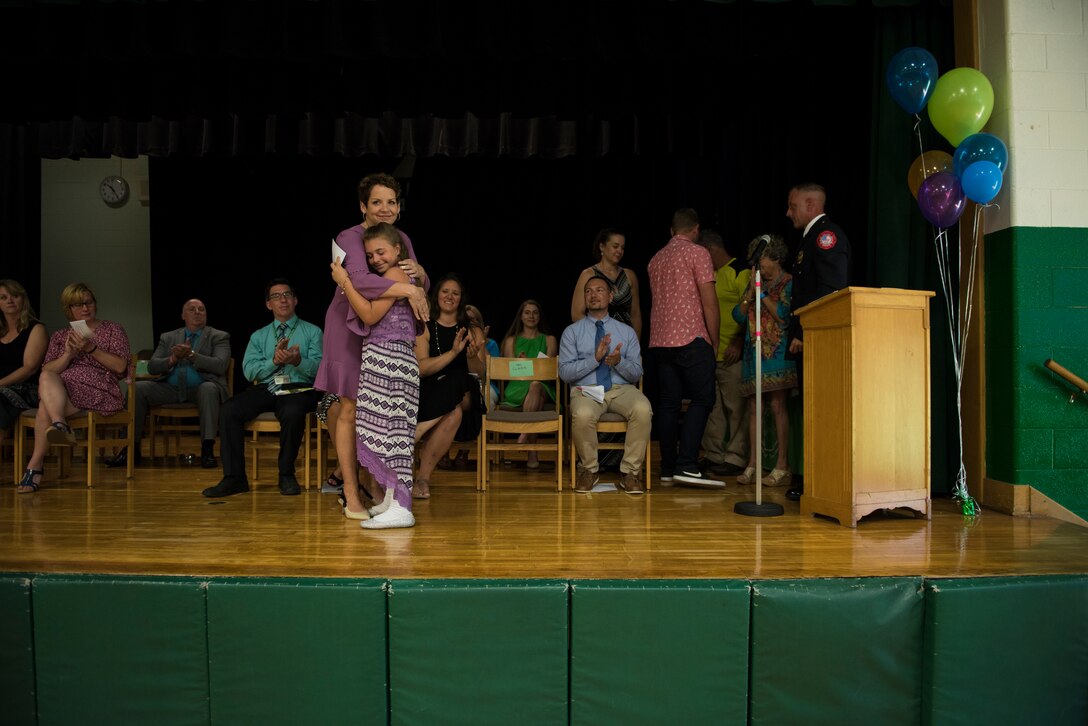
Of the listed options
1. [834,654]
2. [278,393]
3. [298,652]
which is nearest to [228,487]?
[278,393]

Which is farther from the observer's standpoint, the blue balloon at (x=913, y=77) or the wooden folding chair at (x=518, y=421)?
the wooden folding chair at (x=518, y=421)

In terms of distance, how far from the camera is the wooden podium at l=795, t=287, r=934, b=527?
11.9ft

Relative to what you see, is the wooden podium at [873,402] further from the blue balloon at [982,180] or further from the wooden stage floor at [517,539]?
the blue balloon at [982,180]

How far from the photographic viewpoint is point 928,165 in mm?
4277

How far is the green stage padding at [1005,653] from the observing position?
2744 mm

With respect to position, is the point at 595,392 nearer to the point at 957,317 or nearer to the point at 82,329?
the point at 957,317

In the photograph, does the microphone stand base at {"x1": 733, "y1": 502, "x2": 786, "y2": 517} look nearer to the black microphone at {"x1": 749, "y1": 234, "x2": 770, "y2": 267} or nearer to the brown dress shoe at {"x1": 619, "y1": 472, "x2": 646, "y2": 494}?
the brown dress shoe at {"x1": 619, "y1": 472, "x2": 646, "y2": 494}

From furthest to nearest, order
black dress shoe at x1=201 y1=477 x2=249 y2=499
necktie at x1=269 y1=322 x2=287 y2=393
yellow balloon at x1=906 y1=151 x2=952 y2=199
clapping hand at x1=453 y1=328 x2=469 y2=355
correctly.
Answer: necktie at x1=269 y1=322 x2=287 y2=393, black dress shoe at x1=201 y1=477 x2=249 y2=499, clapping hand at x1=453 y1=328 x2=469 y2=355, yellow balloon at x1=906 y1=151 x2=952 y2=199

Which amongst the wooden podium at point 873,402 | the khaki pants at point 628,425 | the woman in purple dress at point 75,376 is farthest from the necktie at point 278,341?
the wooden podium at point 873,402

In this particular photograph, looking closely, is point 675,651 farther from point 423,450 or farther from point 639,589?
point 423,450

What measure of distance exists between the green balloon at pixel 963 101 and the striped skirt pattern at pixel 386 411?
2829mm

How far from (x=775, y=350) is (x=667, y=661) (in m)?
2.47

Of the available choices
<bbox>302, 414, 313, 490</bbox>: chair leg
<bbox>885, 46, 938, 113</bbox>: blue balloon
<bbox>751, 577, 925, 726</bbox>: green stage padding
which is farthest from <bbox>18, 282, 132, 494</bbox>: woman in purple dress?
<bbox>885, 46, 938, 113</bbox>: blue balloon

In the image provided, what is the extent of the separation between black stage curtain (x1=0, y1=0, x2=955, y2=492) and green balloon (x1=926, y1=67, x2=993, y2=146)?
586 millimetres
